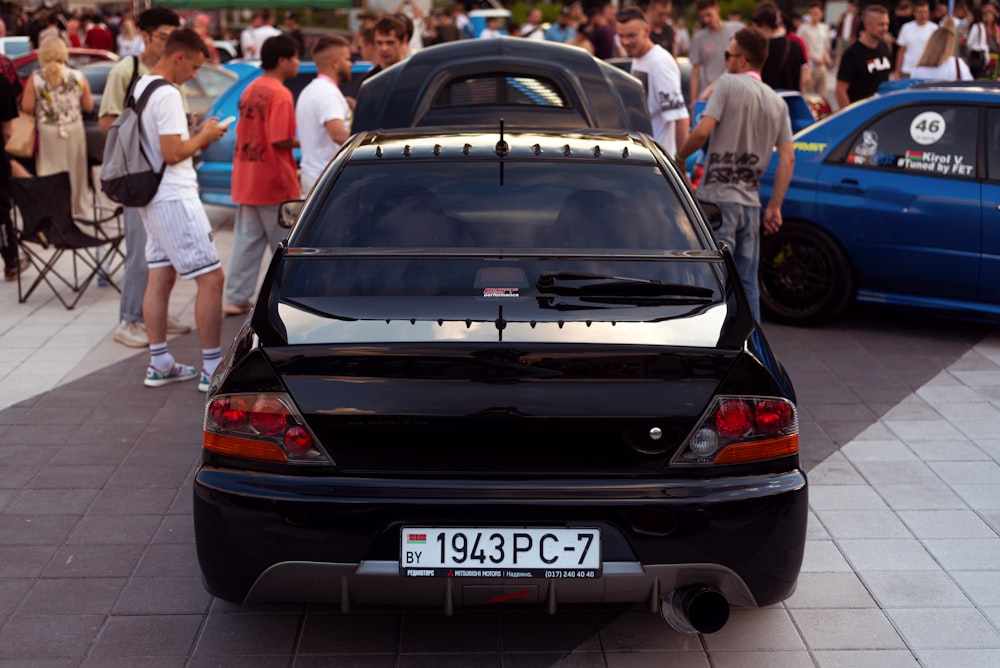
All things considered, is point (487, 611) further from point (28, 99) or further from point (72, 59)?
point (72, 59)

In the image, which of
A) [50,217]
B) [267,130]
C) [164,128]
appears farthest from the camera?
[50,217]

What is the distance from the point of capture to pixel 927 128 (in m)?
7.80

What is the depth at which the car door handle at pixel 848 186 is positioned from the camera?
792cm

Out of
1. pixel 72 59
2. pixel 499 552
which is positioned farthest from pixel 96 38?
pixel 499 552

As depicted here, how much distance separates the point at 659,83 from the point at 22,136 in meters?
4.98

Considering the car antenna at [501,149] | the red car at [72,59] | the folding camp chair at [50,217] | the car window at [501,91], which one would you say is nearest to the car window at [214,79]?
the red car at [72,59]

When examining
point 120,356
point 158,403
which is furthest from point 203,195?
point 158,403

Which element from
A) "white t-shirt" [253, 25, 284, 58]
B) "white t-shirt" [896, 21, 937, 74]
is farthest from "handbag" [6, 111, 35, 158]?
"white t-shirt" [253, 25, 284, 58]

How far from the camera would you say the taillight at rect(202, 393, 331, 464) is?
3410 mm

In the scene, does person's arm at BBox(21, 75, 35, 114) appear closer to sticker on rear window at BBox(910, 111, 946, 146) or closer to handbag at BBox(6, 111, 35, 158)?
handbag at BBox(6, 111, 35, 158)

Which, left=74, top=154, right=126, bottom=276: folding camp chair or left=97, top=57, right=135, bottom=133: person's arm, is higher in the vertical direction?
left=97, top=57, right=135, bottom=133: person's arm

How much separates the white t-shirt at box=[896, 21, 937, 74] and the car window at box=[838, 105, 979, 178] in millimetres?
7023

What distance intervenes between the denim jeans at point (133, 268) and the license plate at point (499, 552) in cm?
471

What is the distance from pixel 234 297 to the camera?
842cm
